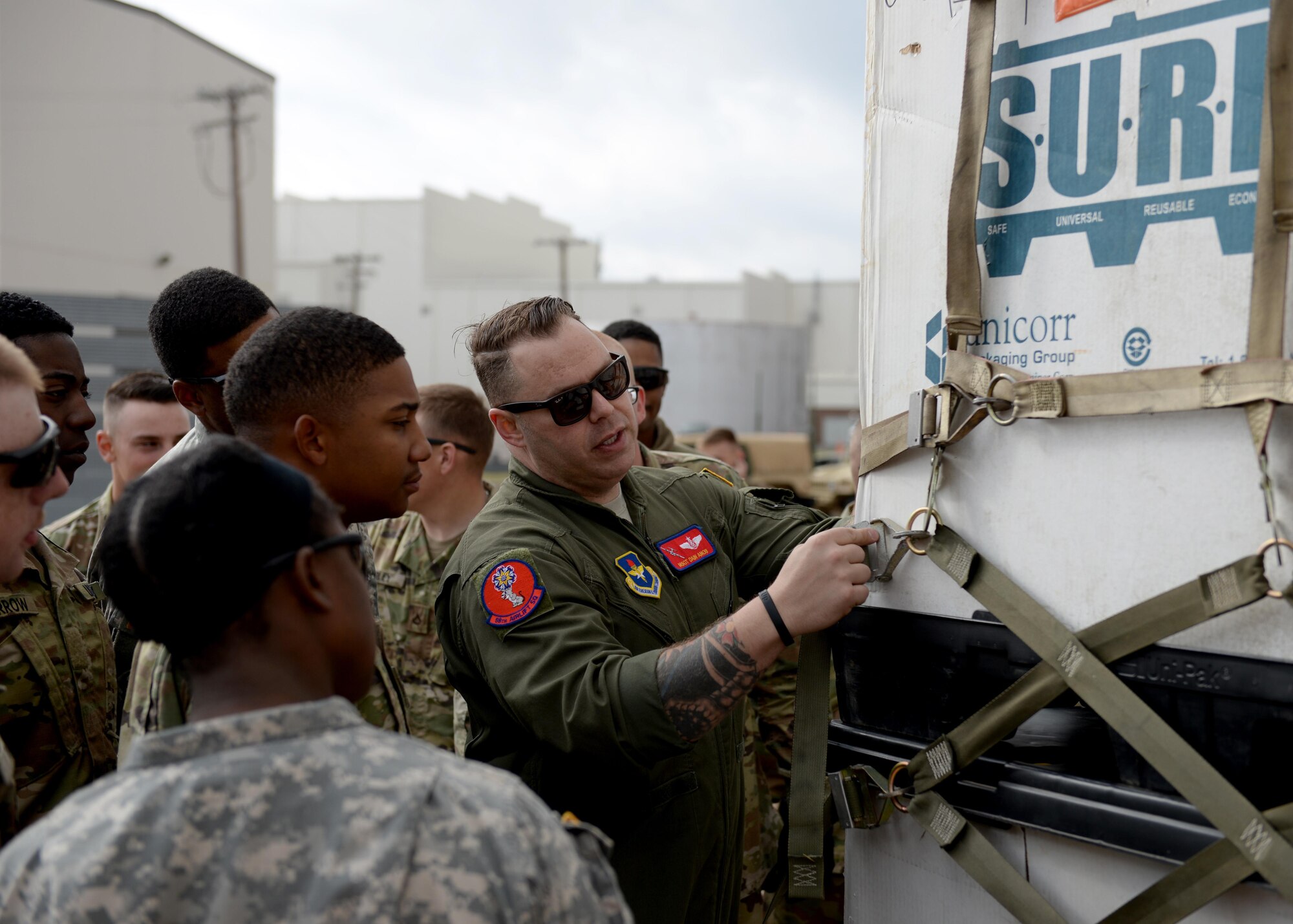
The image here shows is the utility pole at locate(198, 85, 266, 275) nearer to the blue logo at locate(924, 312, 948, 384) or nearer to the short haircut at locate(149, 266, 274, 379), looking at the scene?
the short haircut at locate(149, 266, 274, 379)

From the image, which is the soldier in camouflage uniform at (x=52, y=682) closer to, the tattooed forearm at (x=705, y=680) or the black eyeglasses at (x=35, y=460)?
the black eyeglasses at (x=35, y=460)

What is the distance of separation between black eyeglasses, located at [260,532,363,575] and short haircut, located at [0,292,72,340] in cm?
185

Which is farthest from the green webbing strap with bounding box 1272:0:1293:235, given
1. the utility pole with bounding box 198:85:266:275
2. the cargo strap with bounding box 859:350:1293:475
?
the utility pole with bounding box 198:85:266:275

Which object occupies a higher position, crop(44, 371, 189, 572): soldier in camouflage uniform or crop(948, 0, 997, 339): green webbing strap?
crop(948, 0, 997, 339): green webbing strap

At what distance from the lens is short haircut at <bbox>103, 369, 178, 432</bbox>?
13.4ft

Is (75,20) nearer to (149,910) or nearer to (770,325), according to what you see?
(770,325)

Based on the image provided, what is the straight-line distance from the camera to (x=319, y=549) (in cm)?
119

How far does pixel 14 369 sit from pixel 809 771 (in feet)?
4.70

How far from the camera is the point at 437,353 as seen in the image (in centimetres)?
3591

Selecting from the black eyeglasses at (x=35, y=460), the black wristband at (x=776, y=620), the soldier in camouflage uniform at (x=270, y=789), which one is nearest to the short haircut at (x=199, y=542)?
the soldier in camouflage uniform at (x=270, y=789)

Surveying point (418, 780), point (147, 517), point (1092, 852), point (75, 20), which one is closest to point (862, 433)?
point (1092, 852)

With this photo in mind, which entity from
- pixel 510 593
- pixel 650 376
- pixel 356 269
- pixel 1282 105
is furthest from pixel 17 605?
pixel 356 269

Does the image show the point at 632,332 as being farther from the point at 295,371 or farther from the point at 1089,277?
the point at 1089,277

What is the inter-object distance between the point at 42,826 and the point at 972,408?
1.33 m
